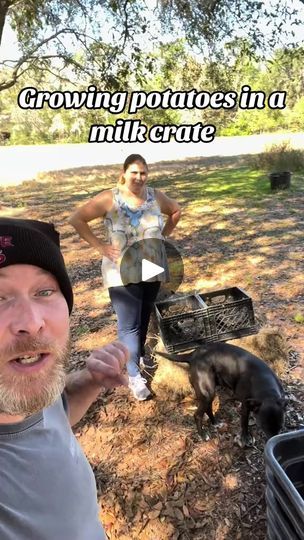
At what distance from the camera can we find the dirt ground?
2709mm

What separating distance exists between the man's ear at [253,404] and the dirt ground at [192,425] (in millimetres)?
364

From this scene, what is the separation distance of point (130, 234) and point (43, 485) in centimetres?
228

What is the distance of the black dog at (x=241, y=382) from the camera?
116 inches

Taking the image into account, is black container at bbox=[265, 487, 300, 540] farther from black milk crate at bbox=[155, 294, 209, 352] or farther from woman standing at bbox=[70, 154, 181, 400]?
black milk crate at bbox=[155, 294, 209, 352]

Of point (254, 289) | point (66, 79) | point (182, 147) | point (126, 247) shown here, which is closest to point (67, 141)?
point (182, 147)

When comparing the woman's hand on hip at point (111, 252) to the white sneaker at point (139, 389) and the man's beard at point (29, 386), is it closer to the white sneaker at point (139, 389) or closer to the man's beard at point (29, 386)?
the white sneaker at point (139, 389)

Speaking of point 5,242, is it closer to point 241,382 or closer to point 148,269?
point 148,269

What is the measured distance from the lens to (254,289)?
6.03m

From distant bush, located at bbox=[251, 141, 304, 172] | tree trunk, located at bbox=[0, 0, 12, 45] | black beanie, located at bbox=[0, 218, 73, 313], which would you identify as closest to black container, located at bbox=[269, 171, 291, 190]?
distant bush, located at bbox=[251, 141, 304, 172]

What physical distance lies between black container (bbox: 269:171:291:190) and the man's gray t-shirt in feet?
40.3

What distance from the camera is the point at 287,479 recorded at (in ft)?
5.40

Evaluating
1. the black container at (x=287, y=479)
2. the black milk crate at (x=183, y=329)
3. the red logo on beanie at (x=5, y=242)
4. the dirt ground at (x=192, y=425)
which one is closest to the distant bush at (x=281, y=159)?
the dirt ground at (x=192, y=425)

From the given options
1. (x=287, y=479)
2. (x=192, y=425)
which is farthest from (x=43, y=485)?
(x=192, y=425)

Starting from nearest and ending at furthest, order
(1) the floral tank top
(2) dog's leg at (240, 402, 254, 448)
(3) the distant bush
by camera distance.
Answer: (2) dog's leg at (240, 402, 254, 448) → (1) the floral tank top → (3) the distant bush
